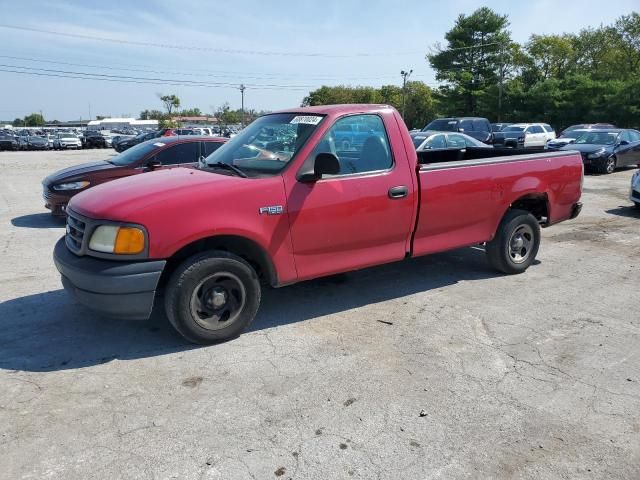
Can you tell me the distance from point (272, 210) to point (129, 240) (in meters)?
1.11

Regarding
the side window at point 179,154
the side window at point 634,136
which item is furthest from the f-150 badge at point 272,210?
the side window at point 634,136

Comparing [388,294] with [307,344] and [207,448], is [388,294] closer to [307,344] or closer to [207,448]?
[307,344]

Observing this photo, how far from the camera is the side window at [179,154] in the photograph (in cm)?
918

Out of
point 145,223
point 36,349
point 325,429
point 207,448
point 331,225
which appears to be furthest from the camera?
point 331,225

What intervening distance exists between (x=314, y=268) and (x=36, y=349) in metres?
2.30

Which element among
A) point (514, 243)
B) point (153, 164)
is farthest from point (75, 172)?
point (514, 243)

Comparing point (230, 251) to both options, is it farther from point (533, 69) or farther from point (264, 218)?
point (533, 69)

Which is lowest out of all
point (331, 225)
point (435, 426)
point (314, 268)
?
point (435, 426)

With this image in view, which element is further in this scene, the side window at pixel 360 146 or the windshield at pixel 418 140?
the windshield at pixel 418 140

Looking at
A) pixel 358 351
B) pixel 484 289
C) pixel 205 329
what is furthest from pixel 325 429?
pixel 484 289

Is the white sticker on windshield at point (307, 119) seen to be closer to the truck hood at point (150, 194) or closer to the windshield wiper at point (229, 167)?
the windshield wiper at point (229, 167)

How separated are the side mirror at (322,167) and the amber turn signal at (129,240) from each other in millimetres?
1351

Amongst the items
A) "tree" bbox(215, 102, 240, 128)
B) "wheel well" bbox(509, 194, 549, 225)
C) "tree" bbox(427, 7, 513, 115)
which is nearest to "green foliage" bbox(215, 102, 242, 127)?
"tree" bbox(215, 102, 240, 128)

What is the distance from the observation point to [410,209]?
4.91 meters
